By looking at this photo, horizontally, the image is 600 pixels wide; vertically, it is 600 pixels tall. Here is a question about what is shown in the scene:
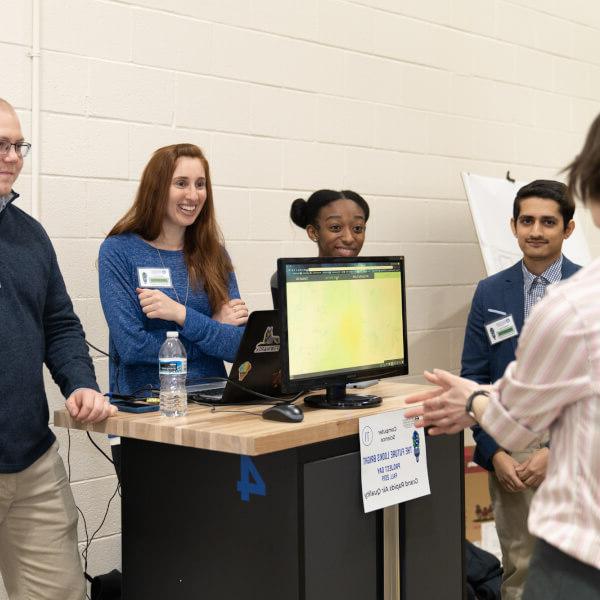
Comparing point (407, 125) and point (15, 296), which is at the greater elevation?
point (407, 125)

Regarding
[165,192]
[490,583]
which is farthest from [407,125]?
[490,583]

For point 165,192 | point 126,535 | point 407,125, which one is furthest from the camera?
point 407,125

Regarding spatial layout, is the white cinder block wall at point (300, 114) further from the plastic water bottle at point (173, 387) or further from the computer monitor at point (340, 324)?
the computer monitor at point (340, 324)

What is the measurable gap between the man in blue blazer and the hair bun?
2.30ft

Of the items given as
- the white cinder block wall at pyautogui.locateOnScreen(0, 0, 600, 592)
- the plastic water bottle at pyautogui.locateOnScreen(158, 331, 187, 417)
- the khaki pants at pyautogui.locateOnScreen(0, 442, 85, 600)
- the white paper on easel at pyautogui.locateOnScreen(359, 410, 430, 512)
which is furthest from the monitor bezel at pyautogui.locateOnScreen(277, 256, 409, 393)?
the white cinder block wall at pyautogui.locateOnScreen(0, 0, 600, 592)

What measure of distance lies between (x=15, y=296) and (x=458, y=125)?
108 inches

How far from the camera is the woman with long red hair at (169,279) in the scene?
250 cm

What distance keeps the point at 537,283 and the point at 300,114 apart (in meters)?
1.22

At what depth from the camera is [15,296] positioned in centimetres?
217

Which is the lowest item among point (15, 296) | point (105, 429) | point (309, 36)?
point (105, 429)

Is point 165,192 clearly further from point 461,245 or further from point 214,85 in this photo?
point 461,245

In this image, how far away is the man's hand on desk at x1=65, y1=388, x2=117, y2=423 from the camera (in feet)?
7.14

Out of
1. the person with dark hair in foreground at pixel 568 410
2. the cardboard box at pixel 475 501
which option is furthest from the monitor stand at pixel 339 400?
the cardboard box at pixel 475 501

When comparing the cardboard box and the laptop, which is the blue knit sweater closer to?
the laptop
